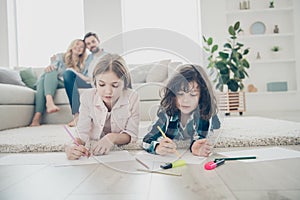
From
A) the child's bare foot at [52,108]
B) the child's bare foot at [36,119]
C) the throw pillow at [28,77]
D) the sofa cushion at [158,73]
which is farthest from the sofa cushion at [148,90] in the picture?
the throw pillow at [28,77]

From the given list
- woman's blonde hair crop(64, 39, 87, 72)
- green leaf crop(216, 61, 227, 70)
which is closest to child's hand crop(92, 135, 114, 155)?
woman's blonde hair crop(64, 39, 87, 72)

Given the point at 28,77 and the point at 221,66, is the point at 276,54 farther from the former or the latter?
the point at 28,77

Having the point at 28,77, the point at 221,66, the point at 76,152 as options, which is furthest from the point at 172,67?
the point at 221,66

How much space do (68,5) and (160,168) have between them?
10.6 ft

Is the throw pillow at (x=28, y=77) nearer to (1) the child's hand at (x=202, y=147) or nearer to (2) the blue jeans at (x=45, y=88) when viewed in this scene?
(2) the blue jeans at (x=45, y=88)

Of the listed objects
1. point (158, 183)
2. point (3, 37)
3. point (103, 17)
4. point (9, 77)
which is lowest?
point (158, 183)

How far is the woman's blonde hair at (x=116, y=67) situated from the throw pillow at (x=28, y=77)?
1771 mm

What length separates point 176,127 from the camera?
0.78 metres

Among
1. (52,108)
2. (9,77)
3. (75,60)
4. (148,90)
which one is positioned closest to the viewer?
(148,90)

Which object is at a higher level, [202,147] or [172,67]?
[172,67]

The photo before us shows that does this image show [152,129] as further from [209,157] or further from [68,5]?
[68,5]

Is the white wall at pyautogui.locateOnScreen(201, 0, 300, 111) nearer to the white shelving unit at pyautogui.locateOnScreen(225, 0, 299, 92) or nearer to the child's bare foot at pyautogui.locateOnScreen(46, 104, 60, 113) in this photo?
the white shelving unit at pyautogui.locateOnScreen(225, 0, 299, 92)

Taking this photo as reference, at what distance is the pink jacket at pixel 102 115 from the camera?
27.8 inches

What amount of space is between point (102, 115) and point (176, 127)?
221 mm
